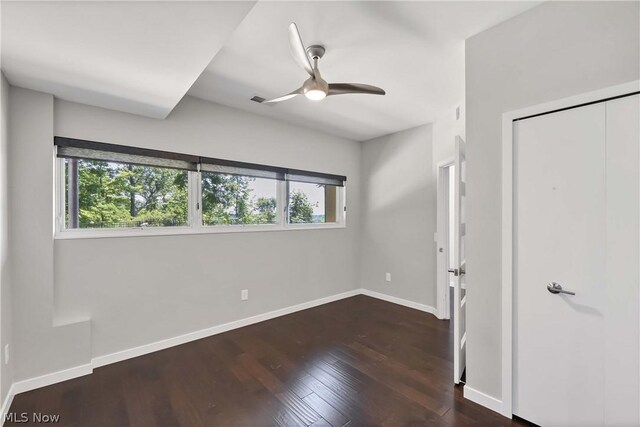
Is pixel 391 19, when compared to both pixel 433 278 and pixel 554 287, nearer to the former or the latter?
pixel 554 287

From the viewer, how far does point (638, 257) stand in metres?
1.42

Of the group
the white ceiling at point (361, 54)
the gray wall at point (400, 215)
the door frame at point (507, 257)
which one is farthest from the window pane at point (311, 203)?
the door frame at point (507, 257)

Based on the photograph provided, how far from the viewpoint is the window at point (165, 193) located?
2.45 meters

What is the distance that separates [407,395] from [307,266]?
2.20 m

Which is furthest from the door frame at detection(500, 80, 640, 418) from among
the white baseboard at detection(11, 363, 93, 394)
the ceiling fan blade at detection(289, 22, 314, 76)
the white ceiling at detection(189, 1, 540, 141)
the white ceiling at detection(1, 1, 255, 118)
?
the white baseboard at detection(11, 363, 93, 394)

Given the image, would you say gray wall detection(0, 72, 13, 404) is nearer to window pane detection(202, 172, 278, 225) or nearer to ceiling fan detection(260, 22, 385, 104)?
window pane detection(202, 172, 278, 225)

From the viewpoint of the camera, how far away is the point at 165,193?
2.91m

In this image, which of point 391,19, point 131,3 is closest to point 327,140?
point 391,19

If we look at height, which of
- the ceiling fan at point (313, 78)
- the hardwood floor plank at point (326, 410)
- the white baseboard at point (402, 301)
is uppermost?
the ceiling fan at point (313, 78)

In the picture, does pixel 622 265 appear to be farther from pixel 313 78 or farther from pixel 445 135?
pixel 445 135

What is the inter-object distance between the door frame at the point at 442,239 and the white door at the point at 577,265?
1774mm

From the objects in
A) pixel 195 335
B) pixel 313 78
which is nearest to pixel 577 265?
pixel 313 78

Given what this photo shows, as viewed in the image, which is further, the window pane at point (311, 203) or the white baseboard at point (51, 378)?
the window pane at point (311, 203)

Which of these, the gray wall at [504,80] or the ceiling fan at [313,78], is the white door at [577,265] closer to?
the gray wall at [504,80]
